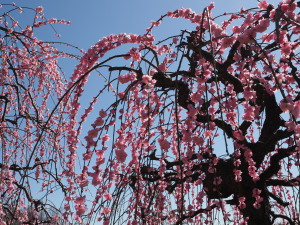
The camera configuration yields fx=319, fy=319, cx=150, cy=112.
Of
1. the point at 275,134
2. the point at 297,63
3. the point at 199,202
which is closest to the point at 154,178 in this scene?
the point at 199,202

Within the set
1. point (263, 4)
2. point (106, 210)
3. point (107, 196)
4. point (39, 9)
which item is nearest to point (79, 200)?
point (107, 196)

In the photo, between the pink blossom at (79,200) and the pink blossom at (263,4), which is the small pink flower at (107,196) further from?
the pink blossom at (263,4)

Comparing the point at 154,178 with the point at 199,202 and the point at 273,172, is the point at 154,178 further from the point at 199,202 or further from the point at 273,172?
the point at 273,172

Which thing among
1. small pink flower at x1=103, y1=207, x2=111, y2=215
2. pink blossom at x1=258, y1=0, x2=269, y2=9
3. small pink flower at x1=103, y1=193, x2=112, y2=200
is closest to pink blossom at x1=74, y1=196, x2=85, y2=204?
small pink flower at x1=103, y1=193, x2=112, y2=200

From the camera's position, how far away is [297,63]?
3.11m

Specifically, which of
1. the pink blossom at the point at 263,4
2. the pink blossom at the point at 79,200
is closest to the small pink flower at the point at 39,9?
the pink blossom at the point at 263,4

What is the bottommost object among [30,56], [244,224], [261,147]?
[244,224]

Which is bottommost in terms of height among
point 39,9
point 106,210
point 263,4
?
point 106,210

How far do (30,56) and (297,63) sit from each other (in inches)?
123

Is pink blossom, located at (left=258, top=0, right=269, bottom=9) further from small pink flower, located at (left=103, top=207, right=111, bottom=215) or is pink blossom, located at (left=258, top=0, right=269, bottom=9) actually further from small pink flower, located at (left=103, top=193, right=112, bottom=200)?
small pink flower, located at (left=103, top=207, right=111, bottom=215)

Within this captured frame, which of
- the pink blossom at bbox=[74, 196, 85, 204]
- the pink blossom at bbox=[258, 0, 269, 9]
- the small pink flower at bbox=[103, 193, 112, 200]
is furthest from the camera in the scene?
the pink blossom at bbox=[258, 0, 269, 9]

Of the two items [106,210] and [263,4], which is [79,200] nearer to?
[106,210]

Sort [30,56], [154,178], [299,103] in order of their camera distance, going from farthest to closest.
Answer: [30,56] → [154,178] → [299,103]

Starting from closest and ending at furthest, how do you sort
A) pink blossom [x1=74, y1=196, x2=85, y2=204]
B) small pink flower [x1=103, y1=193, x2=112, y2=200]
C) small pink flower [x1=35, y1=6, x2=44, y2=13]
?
pink blossom [x1=74, y1=196, x2=85, y2=204]
small pink flower [x1=103, y1=193, x2=112, y2=200]
small pink flower [x1=35, y1=6, x2=44, y2=13]
